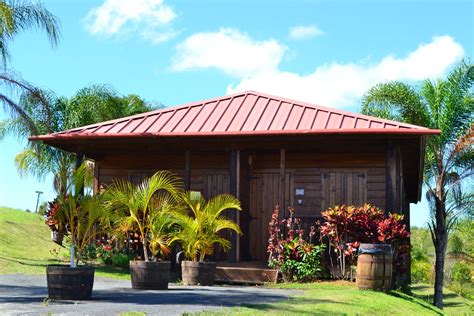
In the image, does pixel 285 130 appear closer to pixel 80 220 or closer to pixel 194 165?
pixel 194 165

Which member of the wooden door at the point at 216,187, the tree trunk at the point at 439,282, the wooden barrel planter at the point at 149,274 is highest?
the wooden door at the point at 216,187

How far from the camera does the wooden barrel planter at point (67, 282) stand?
32.3ft

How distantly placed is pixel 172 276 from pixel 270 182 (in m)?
3.44

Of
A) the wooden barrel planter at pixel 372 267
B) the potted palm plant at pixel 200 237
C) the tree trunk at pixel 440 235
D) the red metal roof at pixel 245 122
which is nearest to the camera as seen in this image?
the wooden barrel planter at pixel 372 267

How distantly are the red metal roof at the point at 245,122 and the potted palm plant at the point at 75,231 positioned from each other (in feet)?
18.7

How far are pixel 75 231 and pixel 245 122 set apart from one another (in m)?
6.79

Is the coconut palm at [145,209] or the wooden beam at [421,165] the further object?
the wooden beam at [421,165]

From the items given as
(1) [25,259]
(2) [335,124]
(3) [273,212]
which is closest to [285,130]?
(2) [335,124]

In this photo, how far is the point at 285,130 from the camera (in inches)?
600

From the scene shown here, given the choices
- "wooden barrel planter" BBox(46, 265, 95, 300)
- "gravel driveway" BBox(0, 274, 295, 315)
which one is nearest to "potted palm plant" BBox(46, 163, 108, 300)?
"wooden barrel planter" BBox(46, 265, 95, 300)

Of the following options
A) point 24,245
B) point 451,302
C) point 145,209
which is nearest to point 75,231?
point 145,209

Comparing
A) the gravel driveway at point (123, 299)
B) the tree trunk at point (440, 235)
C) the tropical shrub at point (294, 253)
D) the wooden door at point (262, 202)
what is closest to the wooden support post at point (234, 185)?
the tropical shrub at point (294, 253)

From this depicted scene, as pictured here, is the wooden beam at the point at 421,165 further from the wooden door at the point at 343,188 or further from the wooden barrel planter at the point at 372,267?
the wooden barrel planter at the point at 372,267

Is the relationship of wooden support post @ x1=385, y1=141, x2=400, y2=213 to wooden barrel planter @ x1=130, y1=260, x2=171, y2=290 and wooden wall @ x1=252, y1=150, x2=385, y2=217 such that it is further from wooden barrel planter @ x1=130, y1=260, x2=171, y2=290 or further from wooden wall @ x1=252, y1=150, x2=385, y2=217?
wooden barrel planter @ x1=130, y1=260, x2=171, y2=290
